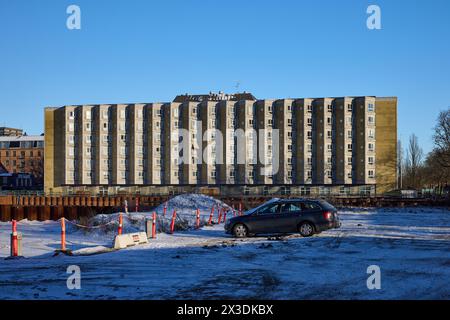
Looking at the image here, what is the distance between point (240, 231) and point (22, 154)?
130 metres

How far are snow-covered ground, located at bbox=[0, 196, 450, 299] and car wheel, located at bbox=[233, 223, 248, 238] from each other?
0.74m

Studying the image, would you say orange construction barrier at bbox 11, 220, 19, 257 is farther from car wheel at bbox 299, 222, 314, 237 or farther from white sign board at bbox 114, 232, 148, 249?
car wheel at bbox 299, 222, 314, 237

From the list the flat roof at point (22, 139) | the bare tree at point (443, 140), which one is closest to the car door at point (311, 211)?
the bare tree at point (443, 140)

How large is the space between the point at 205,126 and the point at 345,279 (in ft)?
260

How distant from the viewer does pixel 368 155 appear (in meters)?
85.9

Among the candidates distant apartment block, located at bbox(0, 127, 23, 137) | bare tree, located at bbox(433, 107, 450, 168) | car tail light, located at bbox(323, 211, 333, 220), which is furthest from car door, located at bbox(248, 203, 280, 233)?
distant apartment block, located at bbox(0, 127, 23, 137)

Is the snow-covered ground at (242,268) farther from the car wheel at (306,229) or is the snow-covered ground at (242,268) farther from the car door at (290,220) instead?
the car door at (290,220)

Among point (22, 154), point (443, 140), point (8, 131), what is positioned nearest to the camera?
point (443, 140)

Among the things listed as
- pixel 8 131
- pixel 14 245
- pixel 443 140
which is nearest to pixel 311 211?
pixel 14 245

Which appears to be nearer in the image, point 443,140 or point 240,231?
point 240,231

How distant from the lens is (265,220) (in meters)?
22.3

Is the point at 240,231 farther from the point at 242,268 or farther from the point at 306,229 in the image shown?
the point at 242,268

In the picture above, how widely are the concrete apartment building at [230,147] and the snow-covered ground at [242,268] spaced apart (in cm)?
6481

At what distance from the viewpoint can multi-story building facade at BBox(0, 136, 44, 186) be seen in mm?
139625
